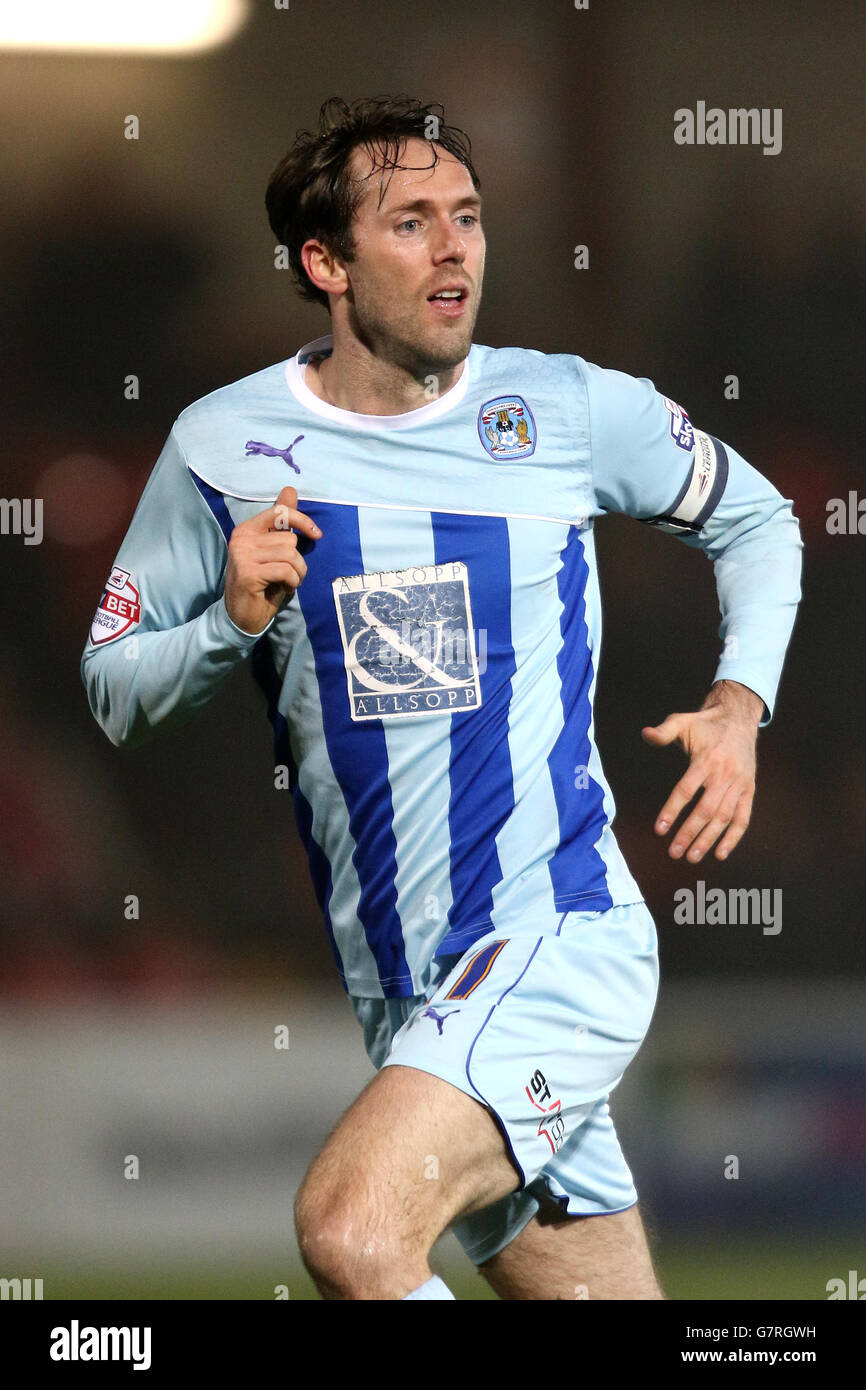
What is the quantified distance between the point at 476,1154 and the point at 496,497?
3.05 ft

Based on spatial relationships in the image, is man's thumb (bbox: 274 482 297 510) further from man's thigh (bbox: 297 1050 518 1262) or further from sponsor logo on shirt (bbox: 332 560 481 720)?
man's thigh (bbox: 297 1050 518 1262)

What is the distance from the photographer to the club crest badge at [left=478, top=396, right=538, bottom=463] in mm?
2504

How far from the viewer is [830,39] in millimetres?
4520

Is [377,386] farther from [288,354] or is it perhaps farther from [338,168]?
[288,354]

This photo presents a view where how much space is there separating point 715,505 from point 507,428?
14.6 inches

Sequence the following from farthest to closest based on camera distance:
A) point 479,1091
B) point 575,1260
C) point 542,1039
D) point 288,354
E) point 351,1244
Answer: point 288,354
point 575,1260
point 542,1039
point 479,1091
point 351,1244

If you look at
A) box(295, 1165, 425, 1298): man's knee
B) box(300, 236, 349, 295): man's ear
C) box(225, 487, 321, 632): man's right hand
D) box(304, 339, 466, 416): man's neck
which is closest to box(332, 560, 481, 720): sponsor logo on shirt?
box(225, 487, 321, 632): man's right hand

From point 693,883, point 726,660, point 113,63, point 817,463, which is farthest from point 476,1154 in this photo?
point 113,63

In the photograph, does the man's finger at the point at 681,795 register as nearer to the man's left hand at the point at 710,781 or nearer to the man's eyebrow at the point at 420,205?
the man's left hand at the point at 710,781

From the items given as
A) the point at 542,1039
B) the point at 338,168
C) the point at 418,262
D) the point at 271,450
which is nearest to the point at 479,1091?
the point at 542,1039

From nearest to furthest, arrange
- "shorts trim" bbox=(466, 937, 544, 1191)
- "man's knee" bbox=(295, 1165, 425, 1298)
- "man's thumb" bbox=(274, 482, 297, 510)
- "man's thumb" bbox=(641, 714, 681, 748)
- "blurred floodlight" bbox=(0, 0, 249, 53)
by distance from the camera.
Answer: "man's knee" bbox=(295, 1165, 425, 1298) → "shorts trim" bbox=(466, 937, 544, 1191) → "man's thumb" bbox=(641, 714, 681, 748) → "man's thumb" bbox=(274, 482, 297, 510) → "blurred floodlight" bbox=(0, 0, 249, 53)

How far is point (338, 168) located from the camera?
102 inches

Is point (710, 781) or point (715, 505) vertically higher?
point (715, 505)

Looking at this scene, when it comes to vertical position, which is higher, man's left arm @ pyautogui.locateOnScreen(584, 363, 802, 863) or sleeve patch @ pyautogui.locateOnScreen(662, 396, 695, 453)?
sleeve patch @ pyautogui.locateOnScreen(662, 396, 695, 453)
